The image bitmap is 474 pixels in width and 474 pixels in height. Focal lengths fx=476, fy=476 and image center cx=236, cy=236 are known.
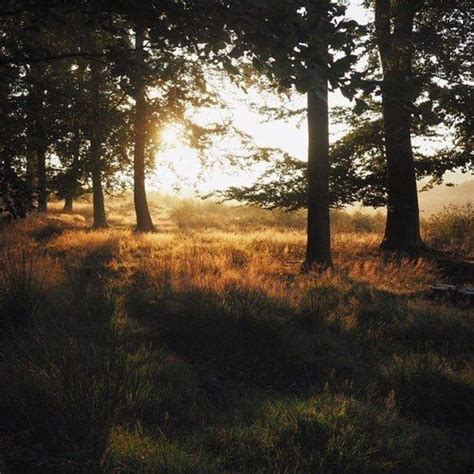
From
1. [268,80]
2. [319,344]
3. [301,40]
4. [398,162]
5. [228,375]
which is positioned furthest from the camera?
[398,162]

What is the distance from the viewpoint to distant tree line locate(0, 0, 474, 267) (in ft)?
11.5

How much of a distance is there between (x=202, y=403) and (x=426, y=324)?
3.69m

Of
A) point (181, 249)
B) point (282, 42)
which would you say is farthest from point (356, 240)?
point (282, 42)

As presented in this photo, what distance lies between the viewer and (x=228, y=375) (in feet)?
16.1

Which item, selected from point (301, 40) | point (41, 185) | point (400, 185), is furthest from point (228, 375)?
point (41, 185)

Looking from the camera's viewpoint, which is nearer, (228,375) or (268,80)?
(228,375)

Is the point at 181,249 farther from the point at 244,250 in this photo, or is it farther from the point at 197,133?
the point at 197,133

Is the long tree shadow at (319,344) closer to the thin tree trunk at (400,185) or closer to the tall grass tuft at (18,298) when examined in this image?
the tall grass tuft at (18,298)

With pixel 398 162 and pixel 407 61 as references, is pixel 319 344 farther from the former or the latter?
pixel 398 162

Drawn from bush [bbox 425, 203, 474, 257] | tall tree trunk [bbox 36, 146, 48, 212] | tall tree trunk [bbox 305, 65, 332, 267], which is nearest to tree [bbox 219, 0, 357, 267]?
tall tree trunk [bbox 36, 146, 48, 212]

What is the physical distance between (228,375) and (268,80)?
6.95 meters

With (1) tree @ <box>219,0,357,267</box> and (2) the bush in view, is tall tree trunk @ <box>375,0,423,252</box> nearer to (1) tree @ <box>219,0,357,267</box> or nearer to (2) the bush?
(2) the bush

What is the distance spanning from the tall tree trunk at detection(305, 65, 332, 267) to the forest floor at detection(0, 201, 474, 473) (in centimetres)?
199

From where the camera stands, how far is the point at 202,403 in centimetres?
410
